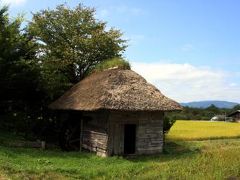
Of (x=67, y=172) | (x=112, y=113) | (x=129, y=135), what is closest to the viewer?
(x=67, y=172)

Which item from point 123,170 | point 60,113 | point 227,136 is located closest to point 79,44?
point 60,113

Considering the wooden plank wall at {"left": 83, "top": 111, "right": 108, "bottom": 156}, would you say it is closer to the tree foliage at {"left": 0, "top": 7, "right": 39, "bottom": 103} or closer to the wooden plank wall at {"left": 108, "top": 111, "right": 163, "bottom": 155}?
the wooden plank wall at {"left": 108, "top": 111, "right": 163, "bottom": 155}

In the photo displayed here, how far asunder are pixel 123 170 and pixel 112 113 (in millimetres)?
3926

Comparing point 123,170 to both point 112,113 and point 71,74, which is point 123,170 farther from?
point 71,74

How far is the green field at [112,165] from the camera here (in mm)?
14375

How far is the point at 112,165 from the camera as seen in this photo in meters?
16.3

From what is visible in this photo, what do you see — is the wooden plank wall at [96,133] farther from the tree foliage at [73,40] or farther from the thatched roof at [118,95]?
the tree foliage at [73,40]

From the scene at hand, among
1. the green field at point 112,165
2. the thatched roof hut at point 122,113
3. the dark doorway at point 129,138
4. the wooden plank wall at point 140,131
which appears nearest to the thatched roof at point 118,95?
the thatched roof hut at point 122,113

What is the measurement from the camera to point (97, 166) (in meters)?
16.0

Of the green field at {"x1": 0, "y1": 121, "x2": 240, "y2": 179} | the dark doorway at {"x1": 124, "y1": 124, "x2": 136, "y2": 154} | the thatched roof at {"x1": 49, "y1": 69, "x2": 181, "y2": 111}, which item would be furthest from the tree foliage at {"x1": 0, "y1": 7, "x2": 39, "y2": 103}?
the dark doorway at {"x1": 124, "y1": 124, "x2": 136, "y2": 154}

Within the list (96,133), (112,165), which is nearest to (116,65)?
(96,133)

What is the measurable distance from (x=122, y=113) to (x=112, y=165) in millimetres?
3324

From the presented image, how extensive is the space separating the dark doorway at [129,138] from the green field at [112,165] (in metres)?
1.20

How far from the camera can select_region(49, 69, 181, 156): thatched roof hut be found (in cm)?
1850
